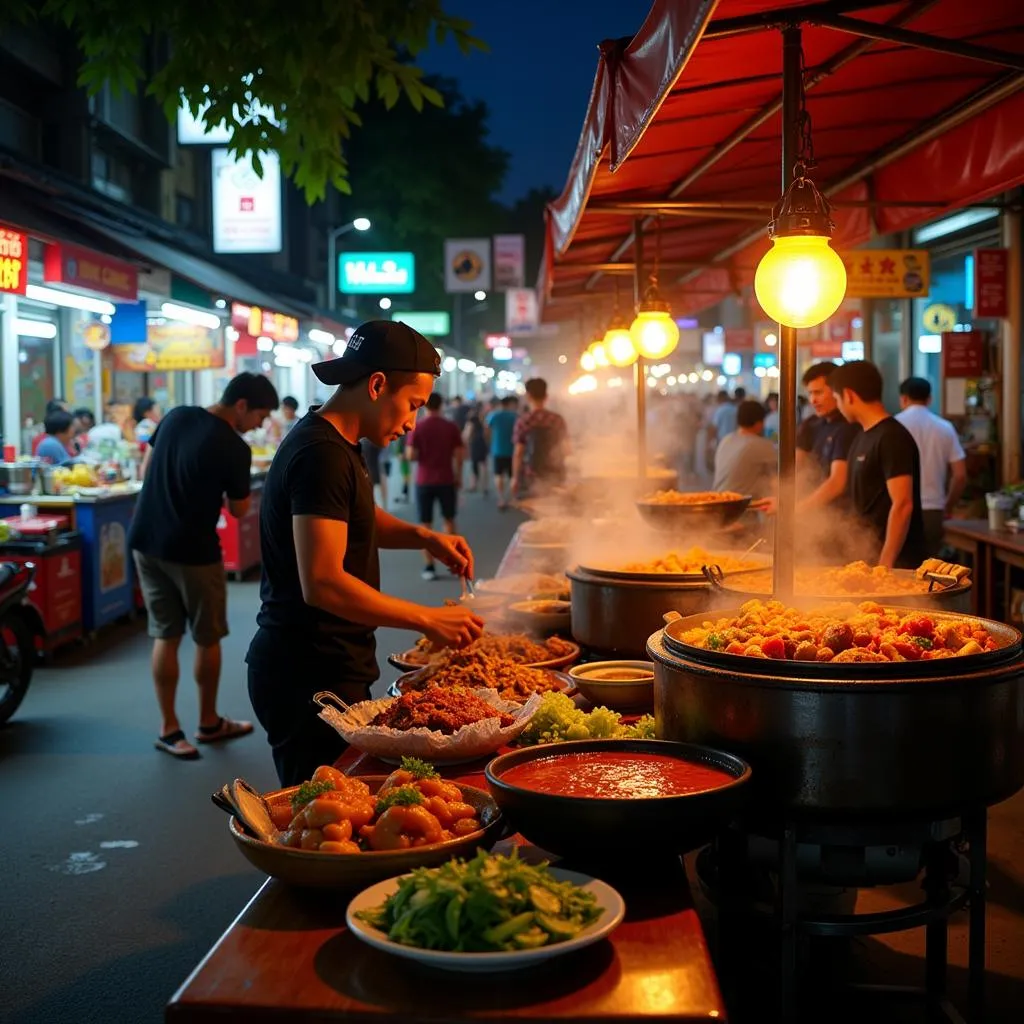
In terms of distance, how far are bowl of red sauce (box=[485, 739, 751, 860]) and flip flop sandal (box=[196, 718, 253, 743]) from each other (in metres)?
5.29

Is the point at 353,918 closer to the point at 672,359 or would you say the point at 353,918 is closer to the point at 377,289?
the point at 377,289

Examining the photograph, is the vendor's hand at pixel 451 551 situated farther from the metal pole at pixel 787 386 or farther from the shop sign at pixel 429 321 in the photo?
the shop sign at pixel 429 321

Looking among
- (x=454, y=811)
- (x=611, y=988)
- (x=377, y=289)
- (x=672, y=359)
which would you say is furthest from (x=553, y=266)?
(x=672, y=359)

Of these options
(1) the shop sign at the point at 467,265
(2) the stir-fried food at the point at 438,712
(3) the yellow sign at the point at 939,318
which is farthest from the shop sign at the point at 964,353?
(1) the shop sign at the point at 467,265

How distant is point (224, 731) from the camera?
25.9 feet

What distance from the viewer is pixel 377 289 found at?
38656 millimetres

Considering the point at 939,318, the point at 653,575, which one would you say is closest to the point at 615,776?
the point at 653,575

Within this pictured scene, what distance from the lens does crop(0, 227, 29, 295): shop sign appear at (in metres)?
9.71

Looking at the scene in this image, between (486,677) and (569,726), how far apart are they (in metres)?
0.68

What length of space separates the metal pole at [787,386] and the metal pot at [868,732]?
0.91 m

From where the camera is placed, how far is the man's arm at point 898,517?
6.64 metres

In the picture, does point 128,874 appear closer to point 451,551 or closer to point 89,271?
point 451,551

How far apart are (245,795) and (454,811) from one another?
0.48 m

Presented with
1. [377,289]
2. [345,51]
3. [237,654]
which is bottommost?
[237,654]
